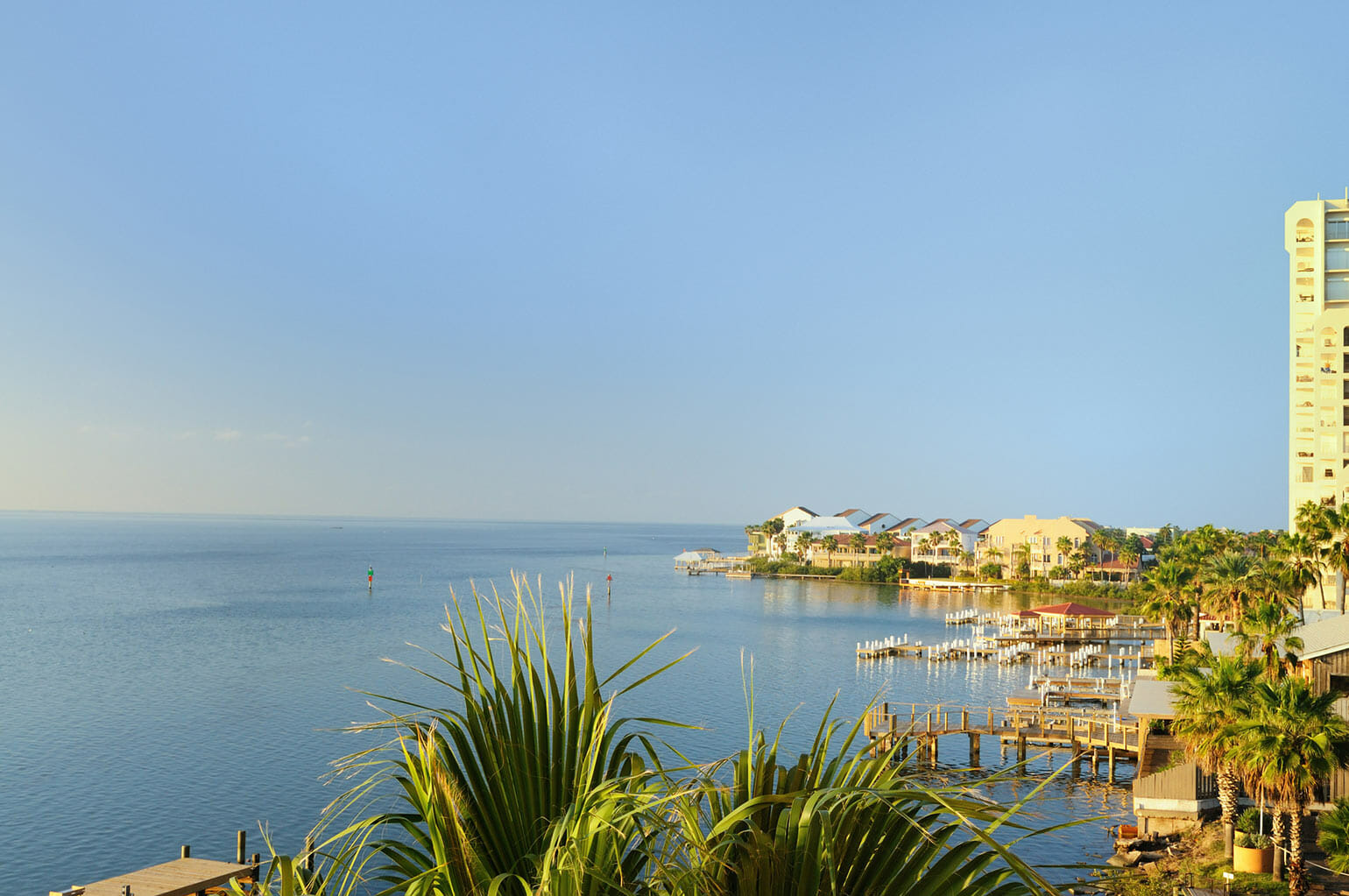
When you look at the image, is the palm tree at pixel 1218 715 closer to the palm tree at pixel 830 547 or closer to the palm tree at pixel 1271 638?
the palm tree at pixel 1271 638

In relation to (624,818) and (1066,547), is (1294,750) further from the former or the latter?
(1066,547)

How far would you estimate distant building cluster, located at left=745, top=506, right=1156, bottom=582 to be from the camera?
115438mm

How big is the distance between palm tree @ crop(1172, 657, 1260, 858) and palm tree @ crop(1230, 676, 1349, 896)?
1.13 m

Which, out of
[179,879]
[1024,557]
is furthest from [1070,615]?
[179,879]

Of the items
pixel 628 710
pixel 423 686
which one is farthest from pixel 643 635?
pixel 628 710

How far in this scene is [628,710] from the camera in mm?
46000

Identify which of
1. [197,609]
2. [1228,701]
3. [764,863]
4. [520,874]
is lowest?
[197,609]

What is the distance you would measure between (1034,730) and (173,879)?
30.3m

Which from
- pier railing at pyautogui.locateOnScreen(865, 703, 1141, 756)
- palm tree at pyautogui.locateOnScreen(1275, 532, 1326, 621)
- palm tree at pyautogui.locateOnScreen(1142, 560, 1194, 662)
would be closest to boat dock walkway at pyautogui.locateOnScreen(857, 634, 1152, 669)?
palm tree at pyautogui.locateOnScreen(1142, 560, 1194, 662)

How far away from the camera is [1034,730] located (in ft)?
131

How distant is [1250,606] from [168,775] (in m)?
43.6

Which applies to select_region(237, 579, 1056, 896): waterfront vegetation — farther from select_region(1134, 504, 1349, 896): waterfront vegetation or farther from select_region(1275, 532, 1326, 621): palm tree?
select_region(1275, 532, 1326, 621): palm tree

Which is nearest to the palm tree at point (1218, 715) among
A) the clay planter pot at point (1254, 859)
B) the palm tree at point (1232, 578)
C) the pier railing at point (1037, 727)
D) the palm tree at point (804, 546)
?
the clay planter pot at point (1254, 859)

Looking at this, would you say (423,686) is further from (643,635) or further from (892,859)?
(892,859)
